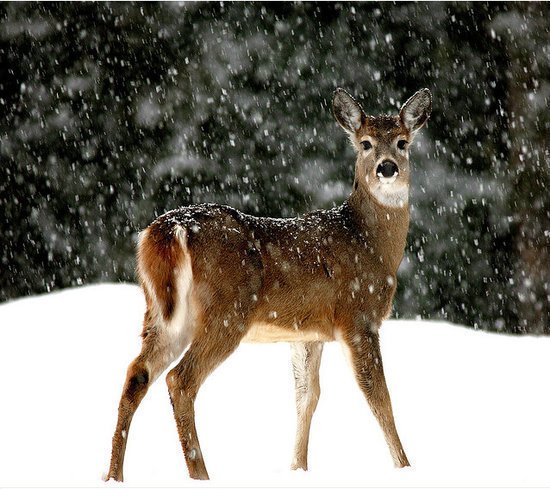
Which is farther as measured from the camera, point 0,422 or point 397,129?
point 0,422

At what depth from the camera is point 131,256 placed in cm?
1377

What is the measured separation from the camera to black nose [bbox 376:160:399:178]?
251 inches

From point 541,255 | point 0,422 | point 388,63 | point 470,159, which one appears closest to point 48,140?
point 388,63

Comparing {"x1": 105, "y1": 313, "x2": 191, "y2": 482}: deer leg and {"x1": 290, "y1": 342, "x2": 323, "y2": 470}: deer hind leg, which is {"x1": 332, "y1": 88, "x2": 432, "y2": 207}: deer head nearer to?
{"x1": 290, "y1": 342, "x2": 323, "y2": 470}: deer hind leg

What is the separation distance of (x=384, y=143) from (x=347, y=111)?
0.42 m

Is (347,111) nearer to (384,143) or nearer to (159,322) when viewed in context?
(384,143)

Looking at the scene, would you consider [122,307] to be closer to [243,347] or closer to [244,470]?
[243,347]

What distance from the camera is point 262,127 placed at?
14.1m

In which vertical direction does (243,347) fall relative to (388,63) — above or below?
below

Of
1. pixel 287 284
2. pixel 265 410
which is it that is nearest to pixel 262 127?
pixel 265 410

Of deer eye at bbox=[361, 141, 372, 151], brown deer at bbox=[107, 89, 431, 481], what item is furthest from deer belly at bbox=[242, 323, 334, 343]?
deer eye at bbox=[361, 141, 372, 151]

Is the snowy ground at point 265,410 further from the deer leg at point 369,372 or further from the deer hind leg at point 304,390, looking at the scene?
the deer leg at point 369,372

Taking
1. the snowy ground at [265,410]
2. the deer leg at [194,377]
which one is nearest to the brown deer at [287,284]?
the deer leg at [194,377]

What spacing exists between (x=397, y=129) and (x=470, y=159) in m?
7.35
